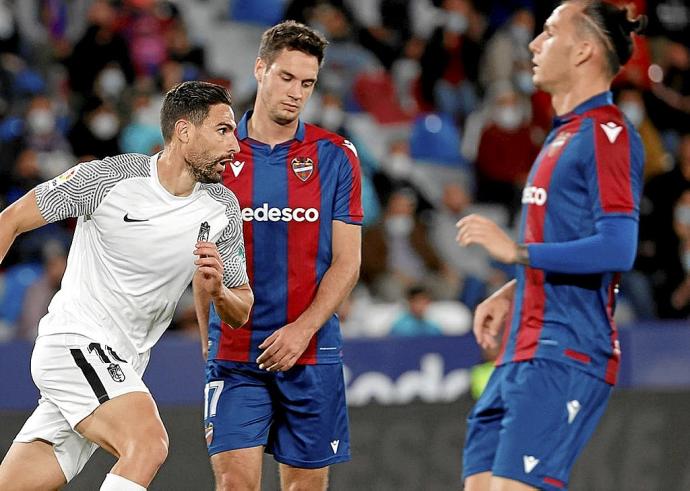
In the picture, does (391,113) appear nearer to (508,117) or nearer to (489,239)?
(508,117)

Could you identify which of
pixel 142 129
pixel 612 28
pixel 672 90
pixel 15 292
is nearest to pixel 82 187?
pixel 612 28

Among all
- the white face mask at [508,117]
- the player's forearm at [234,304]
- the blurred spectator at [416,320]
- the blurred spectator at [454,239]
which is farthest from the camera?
the white face mask at [508,117]

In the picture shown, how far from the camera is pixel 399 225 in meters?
12.0

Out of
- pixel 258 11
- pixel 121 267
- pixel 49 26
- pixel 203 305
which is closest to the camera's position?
pixel 121 267

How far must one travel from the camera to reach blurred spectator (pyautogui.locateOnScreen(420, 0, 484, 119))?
14062 mm

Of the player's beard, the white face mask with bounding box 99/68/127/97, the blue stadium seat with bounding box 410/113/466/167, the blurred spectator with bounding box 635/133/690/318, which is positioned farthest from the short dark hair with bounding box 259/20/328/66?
the blue stadium seat with bounding box 410/113/466/167

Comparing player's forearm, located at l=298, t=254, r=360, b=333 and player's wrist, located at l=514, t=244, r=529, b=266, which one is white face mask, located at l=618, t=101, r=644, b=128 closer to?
player's forearm, located at l=298, t=254, r=360, b=333

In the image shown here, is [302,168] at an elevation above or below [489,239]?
above

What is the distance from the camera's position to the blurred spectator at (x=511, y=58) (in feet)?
46.0

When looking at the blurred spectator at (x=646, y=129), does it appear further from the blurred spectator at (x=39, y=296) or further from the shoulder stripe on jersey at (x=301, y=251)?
the shoulder stripe on jersey at (x=301, y=251)

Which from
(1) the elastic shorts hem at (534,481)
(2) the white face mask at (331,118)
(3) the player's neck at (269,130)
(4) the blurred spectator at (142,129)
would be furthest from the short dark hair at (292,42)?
(2) the white face mask at (331,118)

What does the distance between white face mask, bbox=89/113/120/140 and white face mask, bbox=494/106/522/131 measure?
4.07 metres

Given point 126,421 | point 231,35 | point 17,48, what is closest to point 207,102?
point 126,421

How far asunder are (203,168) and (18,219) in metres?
0.75
